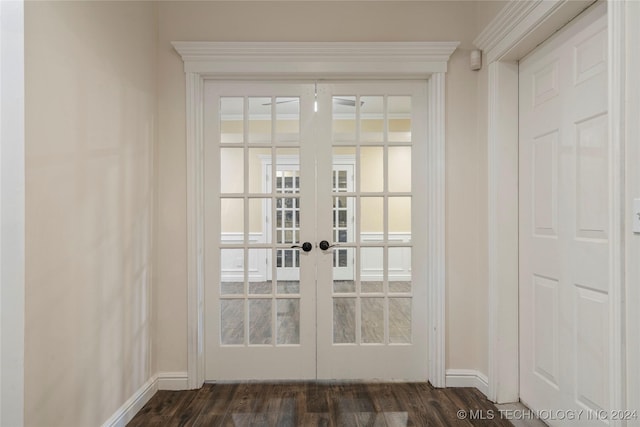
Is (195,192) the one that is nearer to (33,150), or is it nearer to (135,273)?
(135,273)

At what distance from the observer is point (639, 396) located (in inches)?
47.3

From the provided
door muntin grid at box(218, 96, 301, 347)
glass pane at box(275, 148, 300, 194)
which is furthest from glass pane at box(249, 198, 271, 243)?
glass pane at box(275, 148, 300, 194)

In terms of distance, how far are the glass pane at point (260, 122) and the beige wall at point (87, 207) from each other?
2.08 feet

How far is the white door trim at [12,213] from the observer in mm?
1230

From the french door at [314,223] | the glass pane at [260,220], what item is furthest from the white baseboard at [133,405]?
the glass pane at [260,220]

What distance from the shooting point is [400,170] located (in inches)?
98.2

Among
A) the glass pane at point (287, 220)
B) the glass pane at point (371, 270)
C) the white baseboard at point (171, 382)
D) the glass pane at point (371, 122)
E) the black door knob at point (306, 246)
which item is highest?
the glass pane at point (371, 122)

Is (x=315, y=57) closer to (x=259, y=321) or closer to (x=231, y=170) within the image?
(x=231, y=170)

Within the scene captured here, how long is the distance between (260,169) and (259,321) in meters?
1.04

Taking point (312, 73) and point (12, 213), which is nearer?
point (12, 213)

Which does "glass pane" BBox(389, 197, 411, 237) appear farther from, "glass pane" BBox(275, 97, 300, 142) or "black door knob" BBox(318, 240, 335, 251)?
"glass pane" BBox(275, 97, 300, 142)

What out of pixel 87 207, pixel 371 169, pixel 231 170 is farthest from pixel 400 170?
pixel 87 207

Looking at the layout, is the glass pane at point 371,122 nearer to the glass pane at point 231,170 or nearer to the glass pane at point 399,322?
the glass pane at point 231,170

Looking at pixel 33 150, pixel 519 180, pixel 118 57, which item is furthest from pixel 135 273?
pixel 519 180
